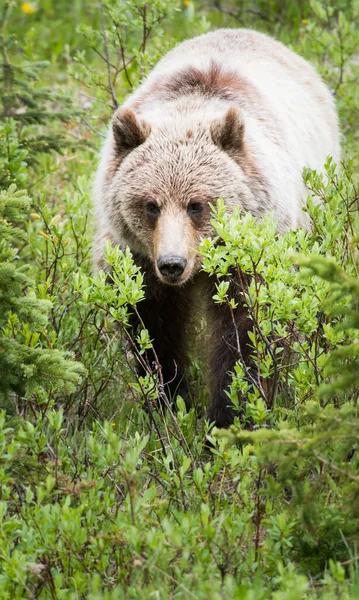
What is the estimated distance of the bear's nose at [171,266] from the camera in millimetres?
4277

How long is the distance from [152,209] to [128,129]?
1.57ft

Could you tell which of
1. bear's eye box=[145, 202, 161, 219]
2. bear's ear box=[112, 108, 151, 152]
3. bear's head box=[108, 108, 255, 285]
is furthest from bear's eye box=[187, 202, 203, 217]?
bear's ear box=[112, 108, 151, 152]

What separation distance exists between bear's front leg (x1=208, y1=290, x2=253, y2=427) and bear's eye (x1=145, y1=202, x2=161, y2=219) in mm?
595

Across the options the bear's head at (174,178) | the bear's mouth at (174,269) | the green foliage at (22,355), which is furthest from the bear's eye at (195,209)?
the green foliage at (22,355)

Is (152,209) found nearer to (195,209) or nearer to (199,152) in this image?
(195,209)

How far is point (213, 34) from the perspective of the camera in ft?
20.9

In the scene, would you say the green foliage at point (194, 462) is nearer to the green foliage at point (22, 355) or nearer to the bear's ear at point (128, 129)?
the green foliage at point (22, 355)

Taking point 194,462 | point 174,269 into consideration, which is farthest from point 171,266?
point 194,462

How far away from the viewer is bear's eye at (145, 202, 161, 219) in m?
4.65

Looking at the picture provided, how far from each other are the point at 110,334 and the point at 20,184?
3.72 feet

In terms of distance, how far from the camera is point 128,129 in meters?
4.80

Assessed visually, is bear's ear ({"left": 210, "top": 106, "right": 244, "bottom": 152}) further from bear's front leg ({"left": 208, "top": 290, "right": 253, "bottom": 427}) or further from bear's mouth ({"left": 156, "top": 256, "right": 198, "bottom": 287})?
bear's front leg ({"left": 208, "top": 290, "right": 253, "bottom": 427})

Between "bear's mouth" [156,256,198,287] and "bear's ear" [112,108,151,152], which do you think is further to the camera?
"bear's ear" [112,108,151,152]

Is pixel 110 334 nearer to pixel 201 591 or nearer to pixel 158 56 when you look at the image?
pixel 158 56
